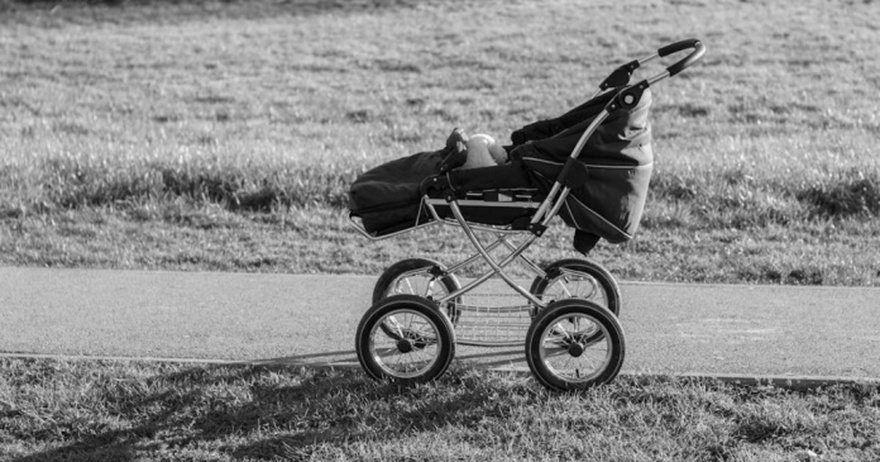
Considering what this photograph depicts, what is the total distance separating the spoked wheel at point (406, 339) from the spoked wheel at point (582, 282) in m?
0.66

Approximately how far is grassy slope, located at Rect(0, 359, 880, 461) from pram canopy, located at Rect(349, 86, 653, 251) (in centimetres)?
72

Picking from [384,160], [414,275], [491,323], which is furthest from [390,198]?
[384,160]

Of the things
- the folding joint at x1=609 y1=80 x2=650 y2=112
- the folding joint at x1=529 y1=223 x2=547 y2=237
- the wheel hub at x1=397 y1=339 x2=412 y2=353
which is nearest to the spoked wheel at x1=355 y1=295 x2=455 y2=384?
the wheel hub at x1=397 y1=339 x2=412 y2=353

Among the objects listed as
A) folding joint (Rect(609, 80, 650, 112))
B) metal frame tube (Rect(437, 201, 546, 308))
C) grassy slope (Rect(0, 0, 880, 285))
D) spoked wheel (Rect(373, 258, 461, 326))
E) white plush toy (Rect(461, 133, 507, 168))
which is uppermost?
folding joint (Rect(609, 80, 650, 112))

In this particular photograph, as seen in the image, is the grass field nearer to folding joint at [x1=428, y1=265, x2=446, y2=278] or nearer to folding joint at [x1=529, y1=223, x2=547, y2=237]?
folding joint at [x1=428, y1=265, x2=446, y2=278]

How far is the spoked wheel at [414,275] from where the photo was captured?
5.71 m

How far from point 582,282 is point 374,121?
831cm

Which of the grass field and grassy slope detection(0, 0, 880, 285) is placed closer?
the grass field

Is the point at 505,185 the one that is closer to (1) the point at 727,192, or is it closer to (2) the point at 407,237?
(2) the point at 407,237

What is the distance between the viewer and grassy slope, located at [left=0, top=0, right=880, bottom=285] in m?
7.94

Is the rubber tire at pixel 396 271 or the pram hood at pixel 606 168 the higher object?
the pram hood at pixel 606 168

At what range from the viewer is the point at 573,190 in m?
5.20

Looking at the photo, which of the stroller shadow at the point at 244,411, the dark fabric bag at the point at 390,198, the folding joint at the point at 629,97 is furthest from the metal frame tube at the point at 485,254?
the folding joint at the point at 629,97

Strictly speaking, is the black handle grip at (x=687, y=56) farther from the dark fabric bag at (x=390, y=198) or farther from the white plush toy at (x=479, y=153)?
the dark fabric bag at (x=390, y=198)
